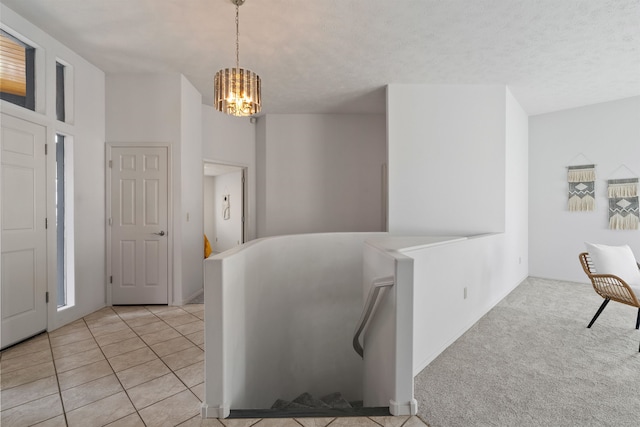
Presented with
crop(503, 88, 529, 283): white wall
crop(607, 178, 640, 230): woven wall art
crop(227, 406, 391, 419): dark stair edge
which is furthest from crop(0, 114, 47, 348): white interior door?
crop(607, 178, 640, 230): woven wall art

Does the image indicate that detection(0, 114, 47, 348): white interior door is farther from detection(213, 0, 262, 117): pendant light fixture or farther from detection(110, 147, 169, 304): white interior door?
detection(213, 0, 262, 117): pendant light fixture

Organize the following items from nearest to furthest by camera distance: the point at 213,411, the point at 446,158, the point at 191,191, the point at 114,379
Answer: the point at 213,411 < the point at 114,379 < the point at 191,191 < the point at 446,158

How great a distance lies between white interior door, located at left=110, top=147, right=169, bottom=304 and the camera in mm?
3896

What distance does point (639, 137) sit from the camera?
15.2 ft

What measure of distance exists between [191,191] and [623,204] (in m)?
6.55

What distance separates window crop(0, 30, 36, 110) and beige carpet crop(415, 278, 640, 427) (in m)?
4.26

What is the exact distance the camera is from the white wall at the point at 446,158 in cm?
435

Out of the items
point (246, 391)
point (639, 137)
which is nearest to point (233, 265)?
point (246, 391)

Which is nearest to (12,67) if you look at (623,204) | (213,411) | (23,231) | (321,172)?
(23,231)

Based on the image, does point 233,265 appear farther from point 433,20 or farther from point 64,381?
point 433,20

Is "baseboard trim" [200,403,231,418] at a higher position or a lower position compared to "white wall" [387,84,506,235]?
lower

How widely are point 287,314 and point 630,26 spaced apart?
440 centimetres

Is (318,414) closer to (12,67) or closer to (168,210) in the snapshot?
(168,210)

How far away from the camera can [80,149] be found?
3.49 m
